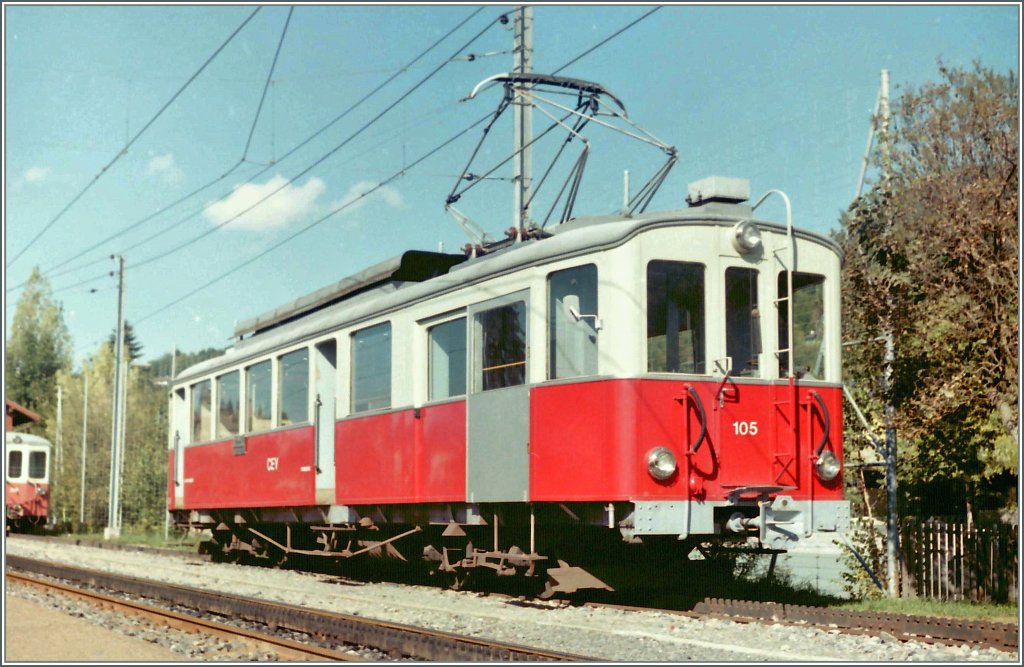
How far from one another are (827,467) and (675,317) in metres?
1.87

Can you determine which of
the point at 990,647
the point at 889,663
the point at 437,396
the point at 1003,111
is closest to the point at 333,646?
the point at 437,396

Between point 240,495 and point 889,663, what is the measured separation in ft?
37.3

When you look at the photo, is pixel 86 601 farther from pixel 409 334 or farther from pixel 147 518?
pixel 147 518

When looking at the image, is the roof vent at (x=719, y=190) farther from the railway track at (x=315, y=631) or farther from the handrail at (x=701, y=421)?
the railway track at (x=315, y=631)

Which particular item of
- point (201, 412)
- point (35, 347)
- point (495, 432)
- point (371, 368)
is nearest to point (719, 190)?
point (495, 432)

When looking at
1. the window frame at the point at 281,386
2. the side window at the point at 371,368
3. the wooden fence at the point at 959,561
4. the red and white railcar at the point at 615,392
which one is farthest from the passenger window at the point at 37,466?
the wooden fence at the point at 959,561

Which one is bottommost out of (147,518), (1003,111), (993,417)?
(147,518)

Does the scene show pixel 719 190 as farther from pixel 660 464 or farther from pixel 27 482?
pixel 27 482

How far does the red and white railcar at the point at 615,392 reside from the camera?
9.98 m

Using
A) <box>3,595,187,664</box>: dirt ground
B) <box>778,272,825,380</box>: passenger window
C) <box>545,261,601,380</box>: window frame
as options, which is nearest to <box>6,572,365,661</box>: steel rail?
<box>3,595,187,664</box>: dirt ground

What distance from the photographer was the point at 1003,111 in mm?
11656

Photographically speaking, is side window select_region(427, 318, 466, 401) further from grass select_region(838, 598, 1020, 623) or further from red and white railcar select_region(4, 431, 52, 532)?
red and white railcar select_region(4, 431, 52, 532)

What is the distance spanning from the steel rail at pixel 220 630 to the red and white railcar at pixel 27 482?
23043mm

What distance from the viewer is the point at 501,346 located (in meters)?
11.1
